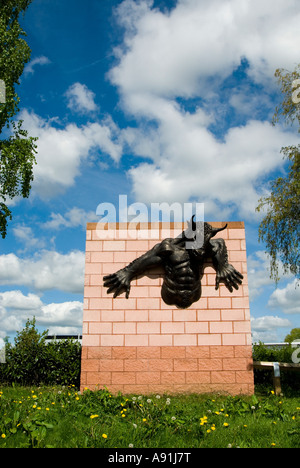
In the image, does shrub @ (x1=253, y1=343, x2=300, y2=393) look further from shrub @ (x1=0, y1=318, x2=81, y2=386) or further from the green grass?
shrub @ (x1=0, y1=318, x2=81, y2=386)

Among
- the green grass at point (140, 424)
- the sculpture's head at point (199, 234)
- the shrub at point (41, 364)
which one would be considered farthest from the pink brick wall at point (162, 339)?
the shrub at point (41, 364)

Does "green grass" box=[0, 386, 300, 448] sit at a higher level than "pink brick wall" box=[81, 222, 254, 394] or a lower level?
lower

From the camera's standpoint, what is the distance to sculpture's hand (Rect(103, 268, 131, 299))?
655 cm

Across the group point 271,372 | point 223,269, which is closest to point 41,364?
point 223,269

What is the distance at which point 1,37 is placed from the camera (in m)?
11.6

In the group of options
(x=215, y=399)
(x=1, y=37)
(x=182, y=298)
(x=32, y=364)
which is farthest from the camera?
→ (x=1, y=37)

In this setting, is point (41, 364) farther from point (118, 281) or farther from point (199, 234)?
point (199, 234)

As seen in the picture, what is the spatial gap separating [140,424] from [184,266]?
2.84m

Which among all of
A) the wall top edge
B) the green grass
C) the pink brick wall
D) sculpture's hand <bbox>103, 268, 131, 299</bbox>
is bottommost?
the green grass

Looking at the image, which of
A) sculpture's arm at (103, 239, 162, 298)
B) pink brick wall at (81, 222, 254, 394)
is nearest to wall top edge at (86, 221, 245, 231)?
sculpture's arm at (103, 239, 162, 298)

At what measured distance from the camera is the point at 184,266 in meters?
6.39

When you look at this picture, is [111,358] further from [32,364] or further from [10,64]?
[10,64]
